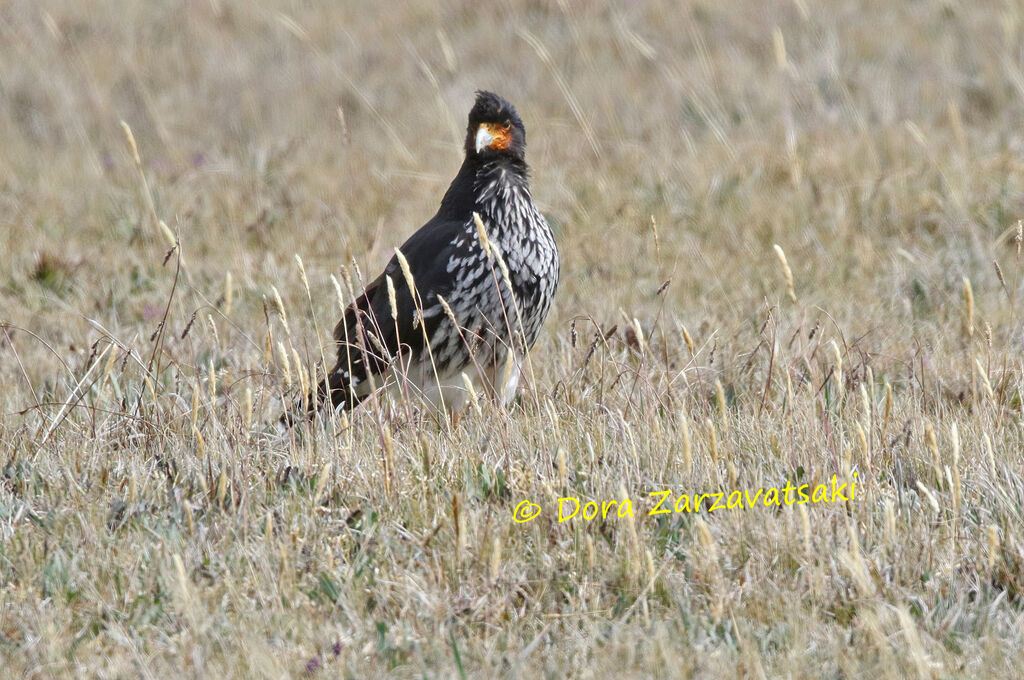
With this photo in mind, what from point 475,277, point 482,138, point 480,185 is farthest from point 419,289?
point 482,138

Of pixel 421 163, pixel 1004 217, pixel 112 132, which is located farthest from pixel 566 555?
pixel 112 132

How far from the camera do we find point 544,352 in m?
5.90

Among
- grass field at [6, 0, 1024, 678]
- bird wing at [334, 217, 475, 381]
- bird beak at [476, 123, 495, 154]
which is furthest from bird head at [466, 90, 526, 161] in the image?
grass field at [6, 0, 1024, 678]

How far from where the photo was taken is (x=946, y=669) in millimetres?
2953

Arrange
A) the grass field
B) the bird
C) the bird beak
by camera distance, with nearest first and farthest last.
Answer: the grass field
the bird
the bird beak

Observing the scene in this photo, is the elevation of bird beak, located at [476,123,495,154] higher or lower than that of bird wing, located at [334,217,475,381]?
higher

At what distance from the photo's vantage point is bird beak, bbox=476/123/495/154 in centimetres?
521

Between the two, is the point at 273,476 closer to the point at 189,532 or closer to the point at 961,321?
the point at 189,532

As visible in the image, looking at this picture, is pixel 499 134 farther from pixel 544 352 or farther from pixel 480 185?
pixel 544 352

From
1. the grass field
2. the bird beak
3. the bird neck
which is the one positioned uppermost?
the bird beak

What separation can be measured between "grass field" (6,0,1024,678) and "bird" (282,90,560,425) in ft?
0.86

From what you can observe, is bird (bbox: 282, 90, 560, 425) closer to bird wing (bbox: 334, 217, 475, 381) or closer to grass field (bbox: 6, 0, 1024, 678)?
bird wing (bbox: 334, 217, 475, 381)

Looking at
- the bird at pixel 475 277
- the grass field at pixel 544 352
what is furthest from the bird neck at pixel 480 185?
the grass field at pixel 544 352

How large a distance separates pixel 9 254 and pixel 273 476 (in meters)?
4.40
